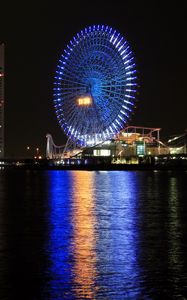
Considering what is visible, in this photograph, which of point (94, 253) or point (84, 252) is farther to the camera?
point (84, 252)

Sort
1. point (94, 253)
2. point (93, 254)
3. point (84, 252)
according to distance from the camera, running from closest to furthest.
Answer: point (93, 254), point (94, 253), point (84, 252)

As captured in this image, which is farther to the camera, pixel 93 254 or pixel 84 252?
pixel 84 252

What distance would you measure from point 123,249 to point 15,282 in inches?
158

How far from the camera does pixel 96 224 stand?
1880 centimetres

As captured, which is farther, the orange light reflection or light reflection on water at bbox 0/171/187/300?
the orange light reflection

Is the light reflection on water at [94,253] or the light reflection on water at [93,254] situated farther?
the light reflection on water at [94,253]

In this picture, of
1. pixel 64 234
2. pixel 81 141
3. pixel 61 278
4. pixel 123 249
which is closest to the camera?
pixel 61 278

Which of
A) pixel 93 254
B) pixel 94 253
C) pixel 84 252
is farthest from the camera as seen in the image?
pixel 84 252

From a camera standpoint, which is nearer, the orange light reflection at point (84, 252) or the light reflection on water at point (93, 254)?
the light reflection on water at point (93, 254)

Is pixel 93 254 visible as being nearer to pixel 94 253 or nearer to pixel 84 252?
pixel 94 253

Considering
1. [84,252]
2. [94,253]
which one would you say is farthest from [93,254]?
[84,252]

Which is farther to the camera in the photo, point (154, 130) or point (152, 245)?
point (154, 130)

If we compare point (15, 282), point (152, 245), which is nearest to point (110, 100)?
point (152, 245)

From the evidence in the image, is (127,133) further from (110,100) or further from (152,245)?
(152,245)
